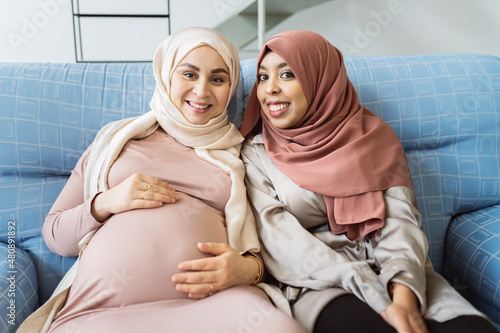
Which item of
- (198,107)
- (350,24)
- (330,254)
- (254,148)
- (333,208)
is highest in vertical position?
(350,24)

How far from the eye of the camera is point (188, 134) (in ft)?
4.48

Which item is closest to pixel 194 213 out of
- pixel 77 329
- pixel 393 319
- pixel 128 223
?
pixel 128 223

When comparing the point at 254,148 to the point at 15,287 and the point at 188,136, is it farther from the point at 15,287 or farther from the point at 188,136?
the point at 15,287

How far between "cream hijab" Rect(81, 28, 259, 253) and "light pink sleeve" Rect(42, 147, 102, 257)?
0.19ft

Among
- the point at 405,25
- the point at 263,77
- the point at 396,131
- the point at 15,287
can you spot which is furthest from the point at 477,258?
the point at 405,25

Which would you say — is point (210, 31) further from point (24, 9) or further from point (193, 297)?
point (24, 9)

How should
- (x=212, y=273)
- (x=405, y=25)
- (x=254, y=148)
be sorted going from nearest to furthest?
(x=212, y=273)
(x=254, y=148)
(x=405, y=25)

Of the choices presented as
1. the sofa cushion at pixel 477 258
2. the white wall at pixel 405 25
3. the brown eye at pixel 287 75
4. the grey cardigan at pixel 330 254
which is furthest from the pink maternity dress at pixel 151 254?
the white wall at pixel 405 25

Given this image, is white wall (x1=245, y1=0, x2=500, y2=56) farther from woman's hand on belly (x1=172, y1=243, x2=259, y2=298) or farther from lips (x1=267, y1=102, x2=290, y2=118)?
woman's hand on belly (x1=172, y1=243, x2=259, y2=298)

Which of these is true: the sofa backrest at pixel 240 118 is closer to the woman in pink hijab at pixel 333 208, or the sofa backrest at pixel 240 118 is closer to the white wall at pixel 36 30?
the woman in pink hijab at pixel 333 208

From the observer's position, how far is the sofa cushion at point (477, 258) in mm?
1298

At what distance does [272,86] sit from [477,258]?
35.3 inches

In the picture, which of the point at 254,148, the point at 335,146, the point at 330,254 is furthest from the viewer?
the point at 254,148

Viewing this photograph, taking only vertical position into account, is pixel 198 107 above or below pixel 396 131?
above
